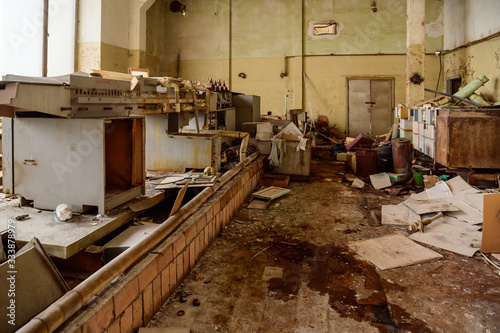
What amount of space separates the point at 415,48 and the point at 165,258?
7.98 metres

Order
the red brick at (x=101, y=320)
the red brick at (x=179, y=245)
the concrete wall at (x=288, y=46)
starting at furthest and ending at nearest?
the concrete wall at (x=288, y=46) → the red brick at (x=179, y=245) → the red brick at (x=101, y=320)

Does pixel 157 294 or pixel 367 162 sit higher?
pixel 367 162

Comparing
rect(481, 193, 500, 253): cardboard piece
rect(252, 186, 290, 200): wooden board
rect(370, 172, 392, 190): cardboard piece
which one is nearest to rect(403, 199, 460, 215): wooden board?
rect(481, 193, 500, 253): cardboard piece

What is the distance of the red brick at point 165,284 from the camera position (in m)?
2.60

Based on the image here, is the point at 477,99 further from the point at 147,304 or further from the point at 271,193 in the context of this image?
the point at 147,304

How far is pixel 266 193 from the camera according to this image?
5.48m

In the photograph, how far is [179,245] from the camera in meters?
2.87

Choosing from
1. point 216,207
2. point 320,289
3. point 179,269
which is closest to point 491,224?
point 320,289

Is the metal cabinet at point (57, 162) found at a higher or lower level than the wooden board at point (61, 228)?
higher

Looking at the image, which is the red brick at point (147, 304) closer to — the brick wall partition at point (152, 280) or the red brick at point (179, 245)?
the brick wall partition at point (152, 280)

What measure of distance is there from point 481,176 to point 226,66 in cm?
928

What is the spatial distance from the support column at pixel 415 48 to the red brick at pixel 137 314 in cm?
799

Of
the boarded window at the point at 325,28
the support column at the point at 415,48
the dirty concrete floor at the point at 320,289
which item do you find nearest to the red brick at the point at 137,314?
the dirty concrete floor at the point at 320,289

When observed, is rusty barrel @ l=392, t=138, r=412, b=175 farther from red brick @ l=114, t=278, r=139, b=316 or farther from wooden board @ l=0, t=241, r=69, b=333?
wooden board @ l=0, t=241, r=69, b=333
